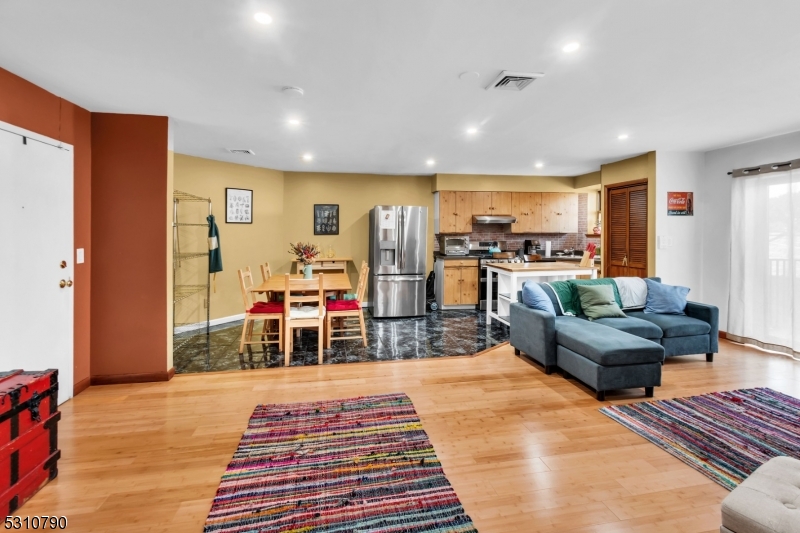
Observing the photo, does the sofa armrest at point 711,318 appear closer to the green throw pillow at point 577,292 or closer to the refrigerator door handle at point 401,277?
the green throw pillow at point 577,292

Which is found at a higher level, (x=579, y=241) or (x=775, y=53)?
(x=775, y=53)

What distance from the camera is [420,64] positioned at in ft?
8.55

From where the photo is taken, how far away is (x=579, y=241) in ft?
26.8

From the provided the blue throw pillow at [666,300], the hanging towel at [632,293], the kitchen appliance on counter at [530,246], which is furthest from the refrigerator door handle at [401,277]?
the blue throw pillow at [666,300]

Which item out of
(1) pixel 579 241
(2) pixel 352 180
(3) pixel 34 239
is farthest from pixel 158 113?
(1) pixel 579 241

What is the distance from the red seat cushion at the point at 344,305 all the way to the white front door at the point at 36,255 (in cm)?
242

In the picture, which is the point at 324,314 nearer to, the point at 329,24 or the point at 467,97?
the point at 467,97

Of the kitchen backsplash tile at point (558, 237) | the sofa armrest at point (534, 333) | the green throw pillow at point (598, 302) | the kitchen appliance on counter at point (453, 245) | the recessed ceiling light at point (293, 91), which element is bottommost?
the sofa armrest at point (534, 333)

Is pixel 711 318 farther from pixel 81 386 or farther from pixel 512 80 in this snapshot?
pixel 81 386

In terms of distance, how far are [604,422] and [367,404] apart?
1.80m

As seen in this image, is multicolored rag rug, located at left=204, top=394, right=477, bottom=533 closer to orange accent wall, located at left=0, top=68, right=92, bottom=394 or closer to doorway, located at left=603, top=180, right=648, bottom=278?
orange accent wall, located at left=0, top=68, right=92, bottom=394

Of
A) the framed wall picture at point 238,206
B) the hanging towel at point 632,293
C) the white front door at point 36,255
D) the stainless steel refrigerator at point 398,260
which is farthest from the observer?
the stainless steel refrigerator at point 398,260

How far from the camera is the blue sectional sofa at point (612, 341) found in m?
3.26

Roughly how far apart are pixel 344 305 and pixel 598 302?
2.94 metres
